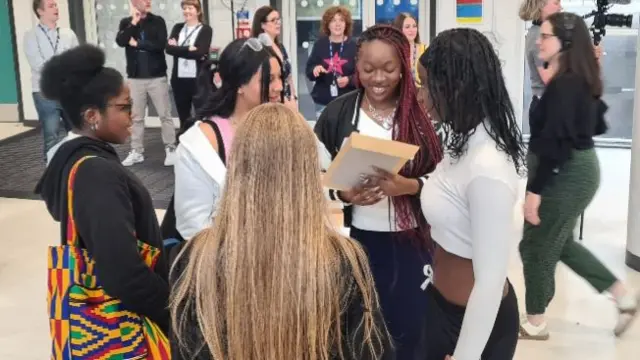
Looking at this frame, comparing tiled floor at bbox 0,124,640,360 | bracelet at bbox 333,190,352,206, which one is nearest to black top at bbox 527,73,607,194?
tiled floor at bbox 0,124,640,360

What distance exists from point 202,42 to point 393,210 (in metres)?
4.89

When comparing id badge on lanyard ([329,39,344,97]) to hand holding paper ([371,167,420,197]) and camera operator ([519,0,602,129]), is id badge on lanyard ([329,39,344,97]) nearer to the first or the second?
camera operator ([519,0,602,129])

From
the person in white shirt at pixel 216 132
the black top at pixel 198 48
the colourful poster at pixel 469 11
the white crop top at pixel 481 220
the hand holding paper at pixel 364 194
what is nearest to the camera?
the white crop top at pixel 481 220

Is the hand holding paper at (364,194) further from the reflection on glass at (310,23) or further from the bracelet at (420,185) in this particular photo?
the reflection on glass at (310,23)

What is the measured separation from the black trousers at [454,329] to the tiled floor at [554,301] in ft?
5.07

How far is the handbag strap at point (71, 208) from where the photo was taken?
2004 mm

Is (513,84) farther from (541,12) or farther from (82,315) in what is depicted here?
(82,315)

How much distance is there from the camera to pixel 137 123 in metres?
7.24

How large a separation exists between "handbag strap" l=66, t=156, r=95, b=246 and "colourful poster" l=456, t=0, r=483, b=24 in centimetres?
622

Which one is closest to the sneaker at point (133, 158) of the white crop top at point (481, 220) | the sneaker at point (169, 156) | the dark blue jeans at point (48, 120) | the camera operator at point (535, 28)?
the sneaker at point (169, 156)

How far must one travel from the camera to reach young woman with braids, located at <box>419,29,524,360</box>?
180cm

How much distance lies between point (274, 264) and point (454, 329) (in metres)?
0.75

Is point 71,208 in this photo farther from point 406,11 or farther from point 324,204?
point 406,11

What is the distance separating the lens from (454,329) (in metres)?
2.03
